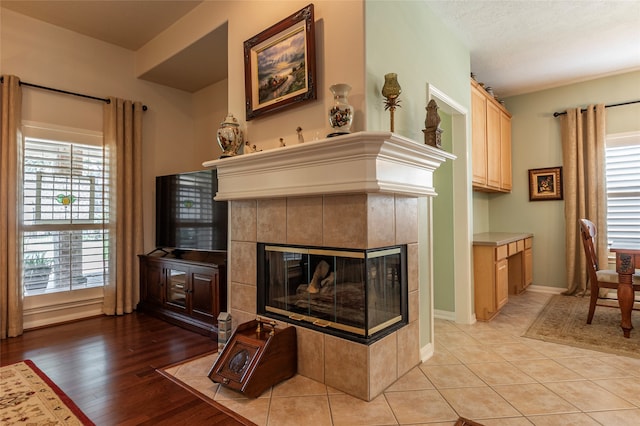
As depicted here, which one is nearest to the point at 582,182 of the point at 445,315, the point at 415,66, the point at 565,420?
the point at 445,315

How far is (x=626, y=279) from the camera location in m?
2.88

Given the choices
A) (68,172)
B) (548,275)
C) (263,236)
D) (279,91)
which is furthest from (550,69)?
(68,172)

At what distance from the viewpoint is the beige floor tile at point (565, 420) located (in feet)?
5.63

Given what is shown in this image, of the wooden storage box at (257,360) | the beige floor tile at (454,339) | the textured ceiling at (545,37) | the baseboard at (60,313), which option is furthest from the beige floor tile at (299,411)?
the textured ceiling at (545,37)

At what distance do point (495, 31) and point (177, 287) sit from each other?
383 centimetres

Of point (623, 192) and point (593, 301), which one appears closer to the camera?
point (593, 301)

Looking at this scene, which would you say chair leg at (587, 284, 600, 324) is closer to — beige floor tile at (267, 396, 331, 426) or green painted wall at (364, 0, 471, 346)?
green painted wall at (364, 0, 471, 346)

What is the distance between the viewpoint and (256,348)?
6.80ft

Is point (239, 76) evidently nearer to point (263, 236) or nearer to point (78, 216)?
point (263, 236)

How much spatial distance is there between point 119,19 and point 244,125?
193cm

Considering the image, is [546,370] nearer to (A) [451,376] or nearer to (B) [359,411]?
(A) [451,376]

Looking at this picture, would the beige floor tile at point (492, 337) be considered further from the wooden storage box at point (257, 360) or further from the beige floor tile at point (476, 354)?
the wooden storage box at point (257, 360)

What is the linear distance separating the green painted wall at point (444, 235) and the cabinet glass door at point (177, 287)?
96.3 inches

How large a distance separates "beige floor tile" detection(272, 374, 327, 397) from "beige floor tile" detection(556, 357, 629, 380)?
168cm
